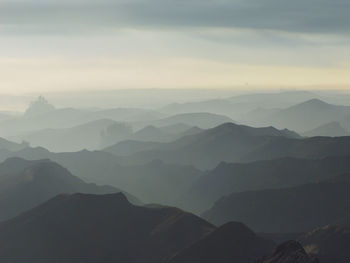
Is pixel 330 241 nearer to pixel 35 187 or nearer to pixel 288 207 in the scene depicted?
pixel 288 207

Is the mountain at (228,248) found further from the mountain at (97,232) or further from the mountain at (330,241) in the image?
the mountain at (330,241)

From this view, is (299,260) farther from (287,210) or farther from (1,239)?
(287,210)

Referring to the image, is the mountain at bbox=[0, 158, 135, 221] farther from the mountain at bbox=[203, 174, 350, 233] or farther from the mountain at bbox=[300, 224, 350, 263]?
the mountain at bbox=[300, 224, 350, 263]

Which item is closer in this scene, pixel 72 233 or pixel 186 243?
pixel 186 243

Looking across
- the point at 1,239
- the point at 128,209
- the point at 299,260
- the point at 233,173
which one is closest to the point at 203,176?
the point at 233,173

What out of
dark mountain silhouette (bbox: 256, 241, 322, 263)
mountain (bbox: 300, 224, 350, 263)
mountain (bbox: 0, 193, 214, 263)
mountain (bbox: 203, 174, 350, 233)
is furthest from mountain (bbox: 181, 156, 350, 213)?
dark mountain silhouette (bbox: 256, 241, 322, 263)

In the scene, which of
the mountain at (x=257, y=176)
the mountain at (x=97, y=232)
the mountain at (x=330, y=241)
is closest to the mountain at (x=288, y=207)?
the mountain at (x=257, y=176)
